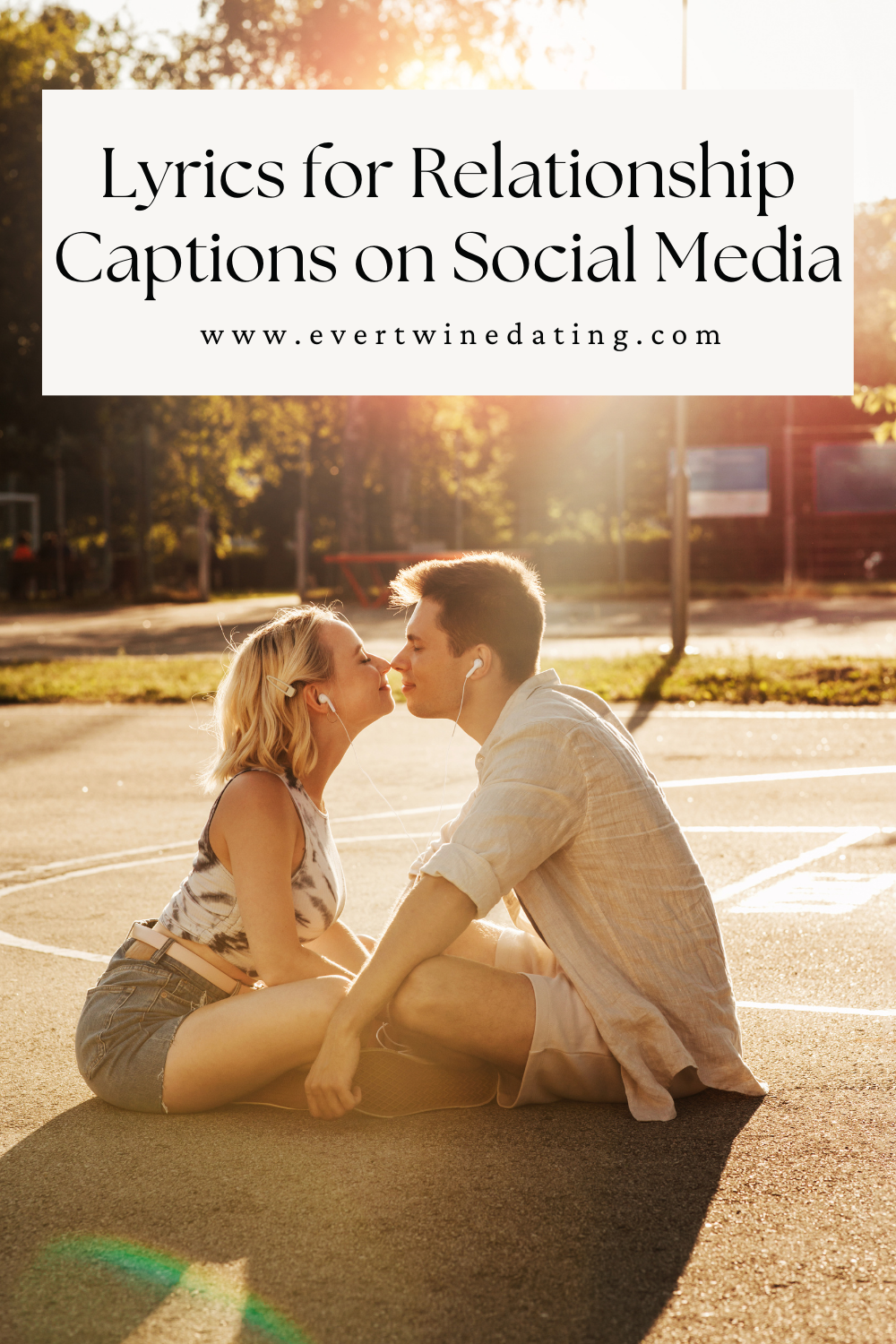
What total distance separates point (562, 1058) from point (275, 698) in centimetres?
119

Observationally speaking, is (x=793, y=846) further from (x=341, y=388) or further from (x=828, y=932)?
(x=341, y=388)

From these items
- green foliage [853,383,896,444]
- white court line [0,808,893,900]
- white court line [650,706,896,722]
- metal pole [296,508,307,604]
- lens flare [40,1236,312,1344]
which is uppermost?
green foliage [853,383,896,444]

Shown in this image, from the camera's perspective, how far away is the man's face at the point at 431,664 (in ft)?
13.6

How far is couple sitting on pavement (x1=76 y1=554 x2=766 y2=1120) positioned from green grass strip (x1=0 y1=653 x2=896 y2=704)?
9.85 m

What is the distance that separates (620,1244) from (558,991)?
2.82 ft

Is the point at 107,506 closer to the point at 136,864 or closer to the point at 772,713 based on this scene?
the point at 772,713

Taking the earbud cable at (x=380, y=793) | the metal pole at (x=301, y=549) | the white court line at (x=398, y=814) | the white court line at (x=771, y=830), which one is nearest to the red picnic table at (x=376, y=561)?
the metal pole at (x=301, y=549)

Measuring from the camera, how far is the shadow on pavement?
9.75ft

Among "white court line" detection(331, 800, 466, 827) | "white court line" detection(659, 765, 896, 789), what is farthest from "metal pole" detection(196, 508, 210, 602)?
"white court line" detection(331, 800, 466, 827)

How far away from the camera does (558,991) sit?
405cm

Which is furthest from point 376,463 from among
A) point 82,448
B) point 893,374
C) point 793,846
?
point 793,846

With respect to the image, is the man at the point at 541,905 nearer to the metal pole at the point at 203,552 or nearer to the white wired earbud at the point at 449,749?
the white wired earbud at the point at 449,749

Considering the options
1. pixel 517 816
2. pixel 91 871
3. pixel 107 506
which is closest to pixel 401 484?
pixel 107 506

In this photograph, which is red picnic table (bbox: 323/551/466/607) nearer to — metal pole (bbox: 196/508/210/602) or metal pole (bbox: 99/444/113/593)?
metal pole (bbox: 196/508/210/602)
